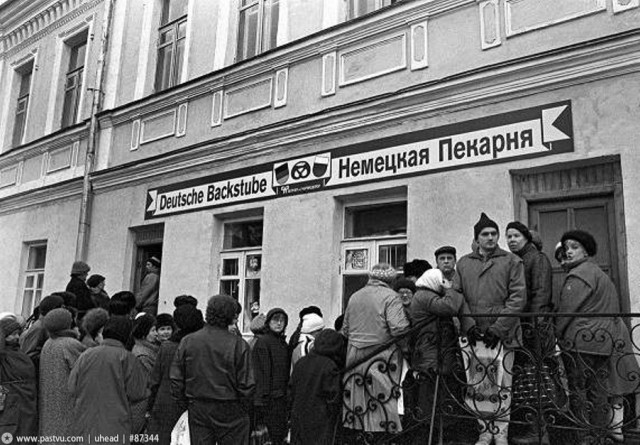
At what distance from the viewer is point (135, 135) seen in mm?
Result: 9594

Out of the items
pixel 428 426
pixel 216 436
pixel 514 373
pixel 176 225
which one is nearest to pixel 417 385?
pixel 428 426

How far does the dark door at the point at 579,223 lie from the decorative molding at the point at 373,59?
2.26 m

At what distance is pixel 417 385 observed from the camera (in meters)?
4.31

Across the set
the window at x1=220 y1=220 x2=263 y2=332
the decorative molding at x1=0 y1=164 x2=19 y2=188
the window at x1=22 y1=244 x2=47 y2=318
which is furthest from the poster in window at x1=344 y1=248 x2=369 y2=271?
the decorative molding at x1=0 y1=164 x2=19 y2=188

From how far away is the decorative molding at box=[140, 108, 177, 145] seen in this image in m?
9.00

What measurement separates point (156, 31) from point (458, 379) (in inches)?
330

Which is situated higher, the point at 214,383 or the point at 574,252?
the point at 574,252

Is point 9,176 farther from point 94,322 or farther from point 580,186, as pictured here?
point 580,186

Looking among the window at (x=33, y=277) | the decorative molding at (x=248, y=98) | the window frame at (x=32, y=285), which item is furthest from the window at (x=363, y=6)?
the window at (x=33, y=277)

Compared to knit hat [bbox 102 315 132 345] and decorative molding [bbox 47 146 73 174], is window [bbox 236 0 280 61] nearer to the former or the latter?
decorative molding [bbox 47 146 73 174]

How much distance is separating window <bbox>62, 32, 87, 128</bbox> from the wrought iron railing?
31.3 ft

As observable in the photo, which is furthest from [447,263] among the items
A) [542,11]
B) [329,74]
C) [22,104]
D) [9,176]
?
[22,104]

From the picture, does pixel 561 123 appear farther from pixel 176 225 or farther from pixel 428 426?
Answer: pixel 176 225

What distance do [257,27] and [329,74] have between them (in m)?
1.98
